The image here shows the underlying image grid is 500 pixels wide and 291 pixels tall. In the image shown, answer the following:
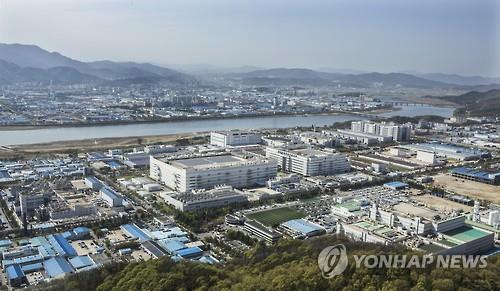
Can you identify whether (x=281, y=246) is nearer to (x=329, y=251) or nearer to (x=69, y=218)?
(x=329, y=251)

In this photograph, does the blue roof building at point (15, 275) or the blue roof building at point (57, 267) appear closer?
the blue roof building at point (15, 275)

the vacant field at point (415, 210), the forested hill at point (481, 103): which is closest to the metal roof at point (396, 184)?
the vacant field at point (415, 210)

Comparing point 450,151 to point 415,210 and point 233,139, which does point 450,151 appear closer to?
point 233,139

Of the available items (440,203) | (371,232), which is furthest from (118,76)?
(371,232)

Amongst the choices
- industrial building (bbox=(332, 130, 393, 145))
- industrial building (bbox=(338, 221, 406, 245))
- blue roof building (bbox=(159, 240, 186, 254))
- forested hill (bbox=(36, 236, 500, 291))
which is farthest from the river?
forested hill (bbox=(36, 236, 500, 291))

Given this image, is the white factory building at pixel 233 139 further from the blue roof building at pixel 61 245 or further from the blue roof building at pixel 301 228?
the blue roof building at pixel 61 245

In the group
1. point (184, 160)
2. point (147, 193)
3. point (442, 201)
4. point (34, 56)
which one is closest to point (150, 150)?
point (184, 160)

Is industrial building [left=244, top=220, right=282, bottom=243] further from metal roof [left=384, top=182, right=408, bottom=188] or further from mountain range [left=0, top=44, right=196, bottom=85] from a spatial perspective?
mountain range [left=0, top=44, right=196, bottom=85]
